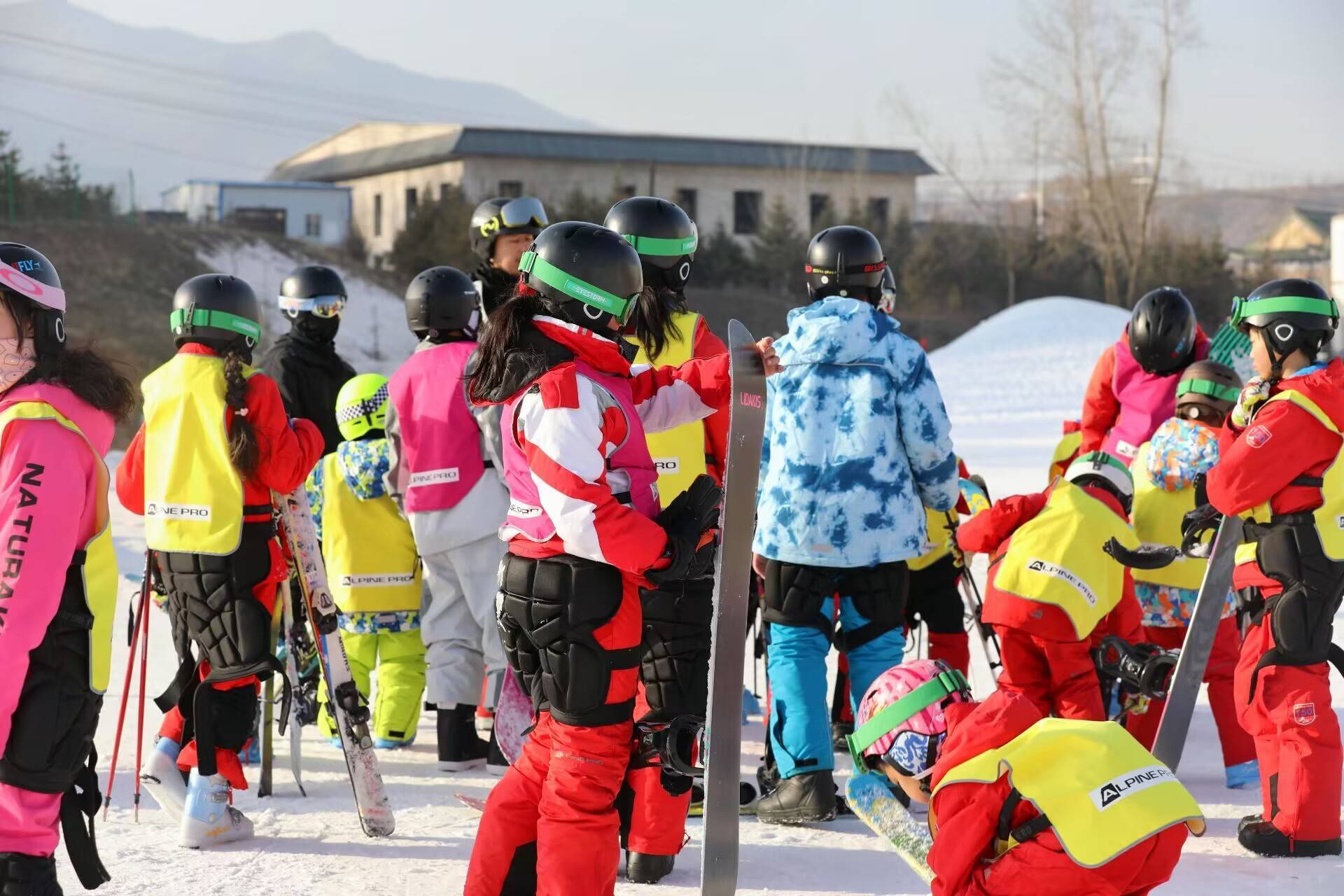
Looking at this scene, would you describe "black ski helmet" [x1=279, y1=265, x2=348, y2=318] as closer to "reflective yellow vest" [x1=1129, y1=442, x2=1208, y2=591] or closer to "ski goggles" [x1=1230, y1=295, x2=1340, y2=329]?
"reflective yellow vest" [x1=1129, y1=442, x2=1208, y2=591]

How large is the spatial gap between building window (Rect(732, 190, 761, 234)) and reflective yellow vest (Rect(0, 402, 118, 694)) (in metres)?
48.2

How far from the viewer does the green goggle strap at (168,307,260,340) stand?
4.58m

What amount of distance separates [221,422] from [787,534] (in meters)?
1.94

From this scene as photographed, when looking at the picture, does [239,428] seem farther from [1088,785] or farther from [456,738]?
[1088,785]

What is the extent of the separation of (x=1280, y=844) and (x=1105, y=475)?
1318 millimetres

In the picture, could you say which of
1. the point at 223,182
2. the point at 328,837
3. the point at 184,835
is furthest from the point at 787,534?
the point at 223,182

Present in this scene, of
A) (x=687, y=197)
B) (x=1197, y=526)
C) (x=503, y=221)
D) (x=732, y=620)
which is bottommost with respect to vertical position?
(x=732, y=620)

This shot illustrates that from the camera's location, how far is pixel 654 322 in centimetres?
448

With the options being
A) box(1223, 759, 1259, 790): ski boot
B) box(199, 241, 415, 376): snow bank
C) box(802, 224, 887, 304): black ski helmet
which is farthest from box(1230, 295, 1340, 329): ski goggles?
box(199, 241, 415, 376): snow bank

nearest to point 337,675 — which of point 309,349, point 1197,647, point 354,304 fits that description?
point 309,349

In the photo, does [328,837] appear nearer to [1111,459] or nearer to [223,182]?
[1111,459]

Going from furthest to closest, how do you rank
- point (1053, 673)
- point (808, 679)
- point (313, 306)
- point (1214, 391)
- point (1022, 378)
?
1. point (1022, 378)
2. point (313, 306)
3. point (1214, 391)
4. point (808, 679)
5. point (1053, 673)

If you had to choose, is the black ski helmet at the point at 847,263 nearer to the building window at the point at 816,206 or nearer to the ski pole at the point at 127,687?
the ski pole at the point at 127,687

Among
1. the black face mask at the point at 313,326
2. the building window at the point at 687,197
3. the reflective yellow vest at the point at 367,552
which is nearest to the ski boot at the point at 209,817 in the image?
the reflective yellow vest at the point at 367,552
